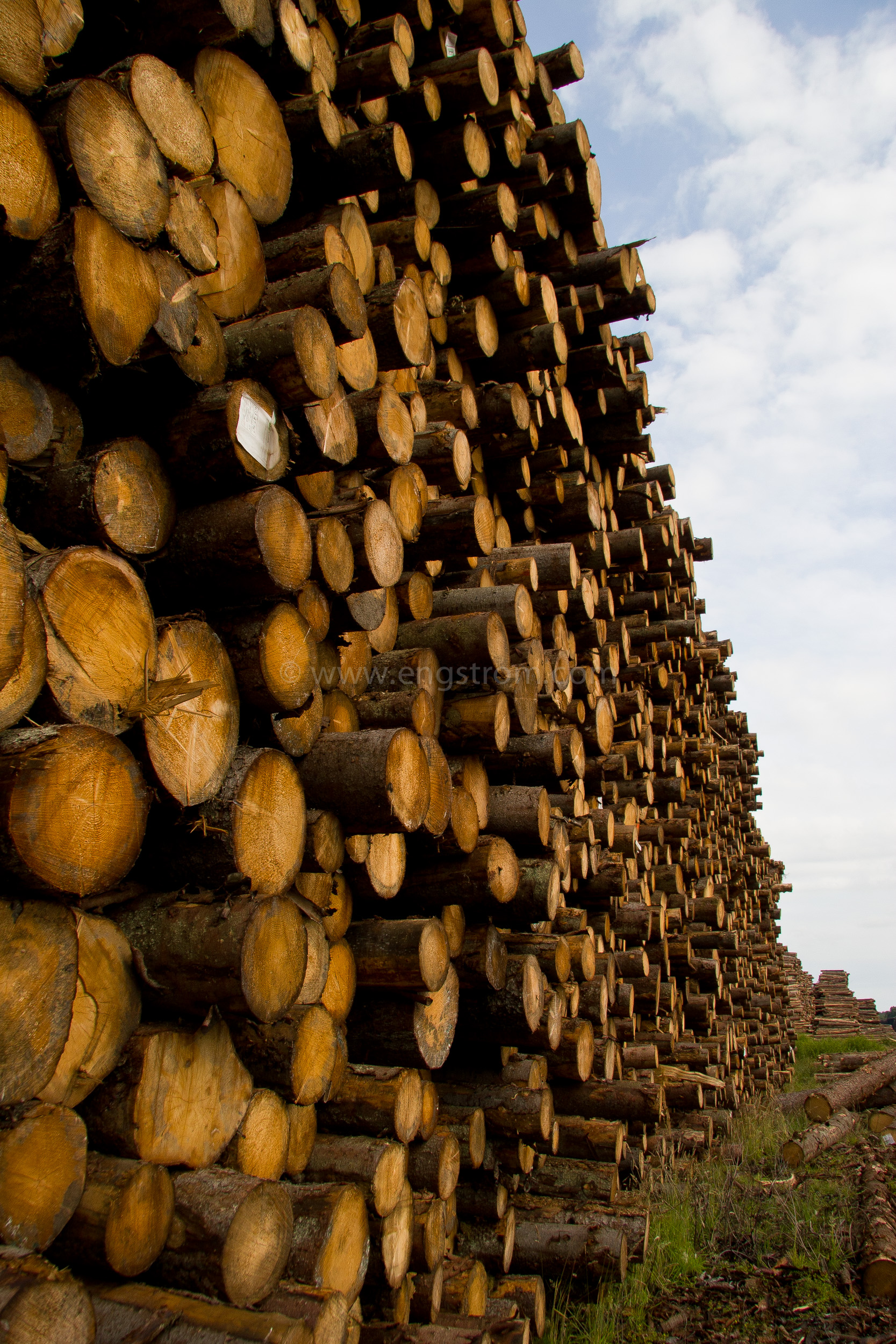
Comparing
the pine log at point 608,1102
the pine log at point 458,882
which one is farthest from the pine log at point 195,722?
the pine log at point 608,1102

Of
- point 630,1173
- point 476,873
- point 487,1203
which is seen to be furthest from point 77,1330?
point 630,1173

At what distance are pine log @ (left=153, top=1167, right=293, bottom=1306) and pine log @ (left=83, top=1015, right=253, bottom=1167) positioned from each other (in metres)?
0.07

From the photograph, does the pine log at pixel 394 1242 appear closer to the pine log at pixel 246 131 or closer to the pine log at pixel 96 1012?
the pine log at pixel 96 1012

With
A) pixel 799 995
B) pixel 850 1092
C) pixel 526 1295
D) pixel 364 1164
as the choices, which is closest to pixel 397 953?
pixel 364 1164

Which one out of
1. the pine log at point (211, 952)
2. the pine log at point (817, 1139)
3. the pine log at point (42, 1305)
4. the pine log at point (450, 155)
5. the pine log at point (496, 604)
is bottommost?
the pine log at point (817, 1139)

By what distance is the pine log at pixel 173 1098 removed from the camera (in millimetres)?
1574

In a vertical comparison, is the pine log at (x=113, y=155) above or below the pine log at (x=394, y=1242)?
above

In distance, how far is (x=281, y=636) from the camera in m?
2.01

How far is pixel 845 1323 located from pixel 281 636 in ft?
11.5

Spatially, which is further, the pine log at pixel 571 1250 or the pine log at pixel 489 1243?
the pine log at pixel 571 1250

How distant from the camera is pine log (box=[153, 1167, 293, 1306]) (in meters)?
1.57

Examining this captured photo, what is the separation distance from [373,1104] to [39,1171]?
1.19m

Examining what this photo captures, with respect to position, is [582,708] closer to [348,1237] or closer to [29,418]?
[348,1237]

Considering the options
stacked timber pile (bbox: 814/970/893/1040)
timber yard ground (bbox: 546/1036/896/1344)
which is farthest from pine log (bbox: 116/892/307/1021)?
stacked timber pile (bbox: 814/970/893/1040)
